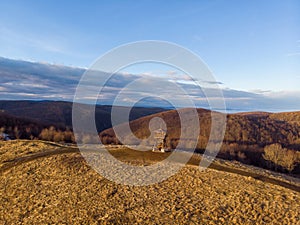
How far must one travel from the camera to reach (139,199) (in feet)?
43.0

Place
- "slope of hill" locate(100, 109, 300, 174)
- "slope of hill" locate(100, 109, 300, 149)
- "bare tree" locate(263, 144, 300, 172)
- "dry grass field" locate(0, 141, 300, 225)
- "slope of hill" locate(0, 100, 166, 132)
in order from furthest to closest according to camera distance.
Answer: "slope of hill" locate(0, 100, 166, 132) < "slope of hill" locate(100, 109, 300, 149) < "slope of hill" locate(100, 109, 300, 174) < "bare tree" locate(263, 144, 300, 172) < "dry grass field" locate(0, 141, 300, 225)

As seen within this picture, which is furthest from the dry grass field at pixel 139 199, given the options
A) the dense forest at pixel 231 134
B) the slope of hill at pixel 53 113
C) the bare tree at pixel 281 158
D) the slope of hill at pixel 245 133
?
the slope of hill at pixel 53 113

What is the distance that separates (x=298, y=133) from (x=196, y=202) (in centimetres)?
10094

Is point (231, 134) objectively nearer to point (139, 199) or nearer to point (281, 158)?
point (281, 158)

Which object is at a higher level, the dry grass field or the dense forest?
the dry grass field

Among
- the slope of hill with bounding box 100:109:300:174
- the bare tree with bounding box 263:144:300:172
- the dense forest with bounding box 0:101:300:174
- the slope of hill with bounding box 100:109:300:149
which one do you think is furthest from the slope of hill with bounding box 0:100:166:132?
the bare tree with bounding box 263:144:300:172

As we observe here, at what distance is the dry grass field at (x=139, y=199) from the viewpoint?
1154cm

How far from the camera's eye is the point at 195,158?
20.4 m

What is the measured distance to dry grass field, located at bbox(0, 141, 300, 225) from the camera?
1154cm

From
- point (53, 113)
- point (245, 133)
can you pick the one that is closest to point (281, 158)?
point (245, 133)

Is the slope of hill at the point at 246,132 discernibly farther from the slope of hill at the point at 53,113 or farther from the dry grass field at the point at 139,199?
the dry grass field at the point at 139,199

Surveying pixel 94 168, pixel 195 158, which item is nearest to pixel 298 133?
pixel 195 158

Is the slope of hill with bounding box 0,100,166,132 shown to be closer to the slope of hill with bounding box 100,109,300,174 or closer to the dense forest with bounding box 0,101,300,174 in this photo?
the dense forest with bounding box 0,101,300,174

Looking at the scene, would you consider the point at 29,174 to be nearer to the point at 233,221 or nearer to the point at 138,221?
the point at 138,221
